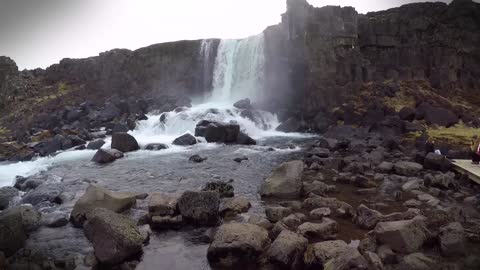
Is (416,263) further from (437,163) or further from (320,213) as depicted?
(437,163)

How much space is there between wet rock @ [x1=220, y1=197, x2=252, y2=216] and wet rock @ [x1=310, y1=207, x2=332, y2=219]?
261 centimetres

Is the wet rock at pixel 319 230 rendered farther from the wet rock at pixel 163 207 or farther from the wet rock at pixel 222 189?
the wet rock at pixel 222 189

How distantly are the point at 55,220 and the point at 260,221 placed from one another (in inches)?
295

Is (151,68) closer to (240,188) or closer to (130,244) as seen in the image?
(240,188)

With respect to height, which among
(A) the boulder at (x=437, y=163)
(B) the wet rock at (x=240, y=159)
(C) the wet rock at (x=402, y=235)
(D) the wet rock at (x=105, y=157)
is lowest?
(B) the wet rock at (x=240, y=159)

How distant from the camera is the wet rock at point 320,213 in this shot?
13289 millimetres

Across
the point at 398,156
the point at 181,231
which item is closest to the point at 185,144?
the point at 398,156

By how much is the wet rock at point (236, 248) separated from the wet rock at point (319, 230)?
1483mm

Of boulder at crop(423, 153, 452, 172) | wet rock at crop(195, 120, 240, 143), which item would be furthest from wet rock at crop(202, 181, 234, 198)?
wet rock at crop(195, 120, 240, 143)

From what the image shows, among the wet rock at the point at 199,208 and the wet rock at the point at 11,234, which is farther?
the wet rock at the point at 199,208

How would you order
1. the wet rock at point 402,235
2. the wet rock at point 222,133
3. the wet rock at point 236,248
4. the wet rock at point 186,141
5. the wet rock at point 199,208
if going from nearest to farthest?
the wet rock at point 402,235 → the wet rock at point 236,248 → the wet rock at point 199,208 → the wet rock at point 186,141 → the wet rock at point 222,133

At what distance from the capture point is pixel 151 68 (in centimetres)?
6525

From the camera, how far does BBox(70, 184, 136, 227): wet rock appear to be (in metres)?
13.3

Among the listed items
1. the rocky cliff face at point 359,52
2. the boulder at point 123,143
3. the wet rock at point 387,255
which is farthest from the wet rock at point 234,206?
the rocky cliff face at point 359,52
